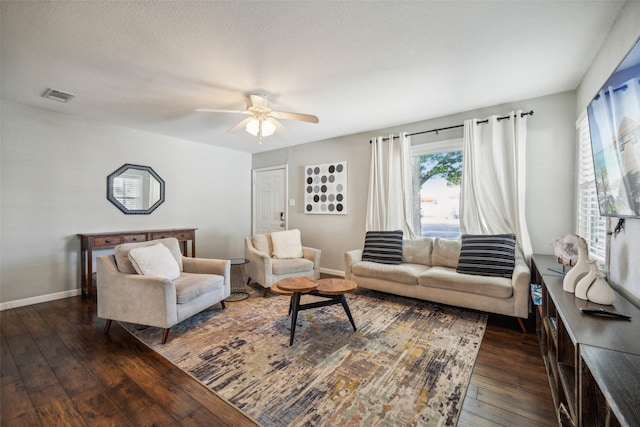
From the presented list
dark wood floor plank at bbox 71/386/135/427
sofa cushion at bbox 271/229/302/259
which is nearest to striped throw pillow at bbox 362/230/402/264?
sofa cushion at bbox 271/229/302/259

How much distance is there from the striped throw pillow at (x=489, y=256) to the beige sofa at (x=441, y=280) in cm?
10

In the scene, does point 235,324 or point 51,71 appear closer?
point 51,71

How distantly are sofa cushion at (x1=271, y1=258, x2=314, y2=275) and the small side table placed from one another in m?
0.43

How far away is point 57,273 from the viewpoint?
11.6 ft

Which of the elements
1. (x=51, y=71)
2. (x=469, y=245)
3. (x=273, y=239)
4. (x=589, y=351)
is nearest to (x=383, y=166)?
(x=469, y=245)

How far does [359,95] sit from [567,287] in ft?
8.15

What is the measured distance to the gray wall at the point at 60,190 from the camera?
3.21 metres

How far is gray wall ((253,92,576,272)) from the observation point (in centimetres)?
298

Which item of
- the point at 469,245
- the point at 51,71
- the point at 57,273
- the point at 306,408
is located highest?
the point at 51,71

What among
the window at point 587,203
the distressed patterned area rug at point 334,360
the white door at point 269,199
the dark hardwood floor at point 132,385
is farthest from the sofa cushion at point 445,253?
the white door at point 269,199

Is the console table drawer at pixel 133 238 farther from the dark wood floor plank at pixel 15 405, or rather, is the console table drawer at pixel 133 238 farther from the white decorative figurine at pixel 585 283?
the white decorative figurine at pixel 585 283

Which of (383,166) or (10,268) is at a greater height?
(383,166)

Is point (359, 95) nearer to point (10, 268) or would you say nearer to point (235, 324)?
point (235, 324)

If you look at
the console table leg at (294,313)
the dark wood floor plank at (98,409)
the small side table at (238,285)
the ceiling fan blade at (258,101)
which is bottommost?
the dark wood floor plank at (98,409)
